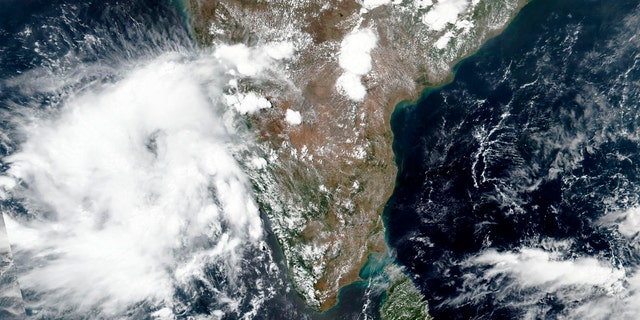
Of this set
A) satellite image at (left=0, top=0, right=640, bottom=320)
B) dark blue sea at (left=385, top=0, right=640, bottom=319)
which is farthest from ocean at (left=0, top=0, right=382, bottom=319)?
dark blue sea at (left=385, top=0, right=640, bottom=319)

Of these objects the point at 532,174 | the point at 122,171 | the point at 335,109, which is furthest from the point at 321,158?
the point at 532,174

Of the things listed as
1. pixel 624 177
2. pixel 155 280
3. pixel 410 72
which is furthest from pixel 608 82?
pixel 155 280

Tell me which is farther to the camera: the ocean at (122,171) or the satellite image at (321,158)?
the satellite image at (321,158)

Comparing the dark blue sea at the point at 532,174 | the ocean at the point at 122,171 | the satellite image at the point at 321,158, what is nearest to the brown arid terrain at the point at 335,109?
the satellite image at the point at 321,158

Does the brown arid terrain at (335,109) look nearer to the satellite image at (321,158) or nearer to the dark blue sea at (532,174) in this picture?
the satellite image at (321,158)

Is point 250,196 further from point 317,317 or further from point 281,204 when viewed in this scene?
point 317,317
